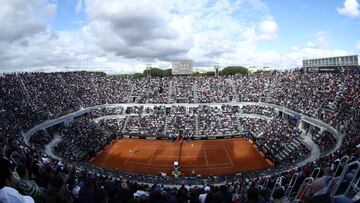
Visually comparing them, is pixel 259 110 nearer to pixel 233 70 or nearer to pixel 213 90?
pixel 213 90

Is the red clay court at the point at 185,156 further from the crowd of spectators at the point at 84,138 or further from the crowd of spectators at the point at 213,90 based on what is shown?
the crowd of spectators at the point at 213,90

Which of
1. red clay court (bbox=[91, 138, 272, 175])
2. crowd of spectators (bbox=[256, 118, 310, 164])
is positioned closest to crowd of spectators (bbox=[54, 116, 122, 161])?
red clay court (bbox=[91, 138, 272, 175])

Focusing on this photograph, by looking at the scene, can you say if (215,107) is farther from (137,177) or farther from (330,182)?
(330,182)

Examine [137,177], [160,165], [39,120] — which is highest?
[39,120]

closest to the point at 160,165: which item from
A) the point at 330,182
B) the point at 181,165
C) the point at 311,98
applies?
the point at 181,165

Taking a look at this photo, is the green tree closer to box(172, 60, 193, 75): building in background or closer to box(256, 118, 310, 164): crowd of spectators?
box(172, 60, 193, 75): building in background

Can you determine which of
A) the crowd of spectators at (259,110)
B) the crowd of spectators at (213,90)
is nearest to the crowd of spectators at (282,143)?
the crowd of spectators at (259,110)

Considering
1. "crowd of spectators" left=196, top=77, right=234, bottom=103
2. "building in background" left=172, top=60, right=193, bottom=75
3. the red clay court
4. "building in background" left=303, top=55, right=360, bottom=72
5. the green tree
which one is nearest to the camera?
the red clay court

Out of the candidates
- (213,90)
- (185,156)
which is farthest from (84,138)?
(213,90)
